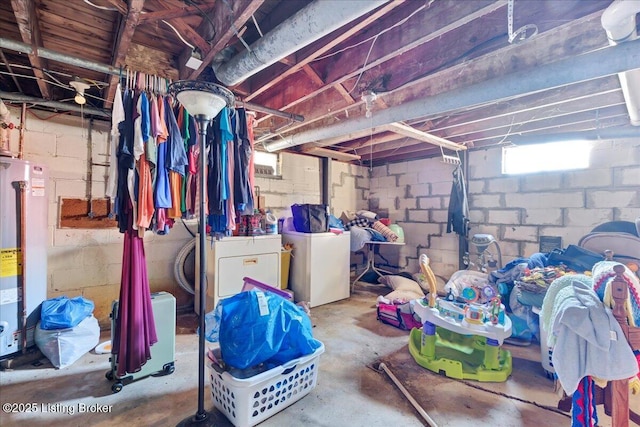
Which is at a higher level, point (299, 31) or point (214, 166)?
point (299, 31)

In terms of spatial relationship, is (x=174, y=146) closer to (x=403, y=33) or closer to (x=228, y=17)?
(x=228, y=17)

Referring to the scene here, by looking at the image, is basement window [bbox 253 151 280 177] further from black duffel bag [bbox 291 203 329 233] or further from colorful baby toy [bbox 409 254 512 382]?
colorful baby toy [bbox 409 254 512 382]

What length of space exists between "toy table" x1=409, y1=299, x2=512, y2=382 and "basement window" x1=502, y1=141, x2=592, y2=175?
7.51 feet

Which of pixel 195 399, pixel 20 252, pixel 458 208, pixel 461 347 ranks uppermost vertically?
pixel 458 208

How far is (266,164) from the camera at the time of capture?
159 inches

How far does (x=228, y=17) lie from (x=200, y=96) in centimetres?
45

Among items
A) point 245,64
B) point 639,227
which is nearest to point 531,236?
point 639,227

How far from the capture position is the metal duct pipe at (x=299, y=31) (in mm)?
1141

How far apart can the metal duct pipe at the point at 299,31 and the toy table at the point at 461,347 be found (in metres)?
2.01

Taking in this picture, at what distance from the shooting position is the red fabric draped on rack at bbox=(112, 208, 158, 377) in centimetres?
164

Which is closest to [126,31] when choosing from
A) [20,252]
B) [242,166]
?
[242,166]

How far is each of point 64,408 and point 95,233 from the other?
169cm

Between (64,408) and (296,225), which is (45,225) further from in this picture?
(296,225)

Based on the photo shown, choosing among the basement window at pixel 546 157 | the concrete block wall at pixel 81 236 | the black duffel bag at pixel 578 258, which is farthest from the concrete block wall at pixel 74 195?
the basement window at pixel 546 157
